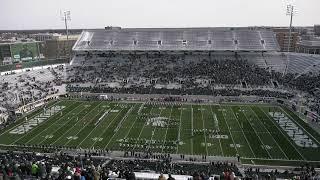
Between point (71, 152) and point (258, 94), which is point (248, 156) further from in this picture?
point (258, 94)

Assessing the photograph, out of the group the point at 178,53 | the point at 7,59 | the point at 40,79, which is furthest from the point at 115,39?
the point at 7,59

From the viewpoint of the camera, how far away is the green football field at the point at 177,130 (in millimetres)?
30406

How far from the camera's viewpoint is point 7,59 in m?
87.9

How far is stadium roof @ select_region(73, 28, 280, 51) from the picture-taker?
72.5 meters

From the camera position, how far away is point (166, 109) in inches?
1741

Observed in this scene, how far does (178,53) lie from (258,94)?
26.1m

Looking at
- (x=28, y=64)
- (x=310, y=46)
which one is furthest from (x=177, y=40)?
(x=310, y=46)

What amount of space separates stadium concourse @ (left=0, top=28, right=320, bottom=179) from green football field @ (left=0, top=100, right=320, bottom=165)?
107mm

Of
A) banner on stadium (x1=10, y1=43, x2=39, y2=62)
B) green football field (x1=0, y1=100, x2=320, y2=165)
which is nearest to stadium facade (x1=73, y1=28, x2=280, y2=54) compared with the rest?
Result: banner on stadium (x1=10, y1=43, x2=39, y2=62)

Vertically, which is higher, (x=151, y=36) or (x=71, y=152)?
(x=151, y=36)

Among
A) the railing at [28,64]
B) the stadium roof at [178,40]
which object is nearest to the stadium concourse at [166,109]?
the stadium roof at [178,40]

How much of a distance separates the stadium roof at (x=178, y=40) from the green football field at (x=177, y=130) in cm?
2892

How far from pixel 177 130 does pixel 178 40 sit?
1715 inches

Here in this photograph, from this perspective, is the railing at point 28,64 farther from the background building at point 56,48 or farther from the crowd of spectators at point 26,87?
the background building at point 56,48
